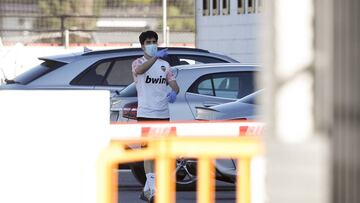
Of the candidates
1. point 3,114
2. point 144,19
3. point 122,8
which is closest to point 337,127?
point 3,114

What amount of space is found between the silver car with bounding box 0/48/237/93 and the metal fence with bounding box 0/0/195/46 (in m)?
18.9

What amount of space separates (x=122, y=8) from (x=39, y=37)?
431 inches

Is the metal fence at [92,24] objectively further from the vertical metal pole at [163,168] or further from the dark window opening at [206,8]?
the vertical metal pole at [163,168]

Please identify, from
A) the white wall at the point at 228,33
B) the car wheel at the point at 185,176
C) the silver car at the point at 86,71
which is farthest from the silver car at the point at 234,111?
the white wall at the point at 228,33

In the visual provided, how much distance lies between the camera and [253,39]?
28.4 metres

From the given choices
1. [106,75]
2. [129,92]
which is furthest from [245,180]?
[106,75]

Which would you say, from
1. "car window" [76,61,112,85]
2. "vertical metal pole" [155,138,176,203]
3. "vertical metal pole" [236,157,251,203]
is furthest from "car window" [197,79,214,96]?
"vertical metal pole" [155,138,176,203]

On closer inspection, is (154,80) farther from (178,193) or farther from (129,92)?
(129,92)

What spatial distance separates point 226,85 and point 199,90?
44 cm

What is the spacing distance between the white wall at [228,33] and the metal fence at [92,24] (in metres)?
6.37

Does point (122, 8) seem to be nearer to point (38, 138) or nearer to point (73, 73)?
point (73, 73)

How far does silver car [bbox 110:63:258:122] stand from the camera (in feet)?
45.3

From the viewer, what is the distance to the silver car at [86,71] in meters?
16.0

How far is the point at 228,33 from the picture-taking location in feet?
98.0
